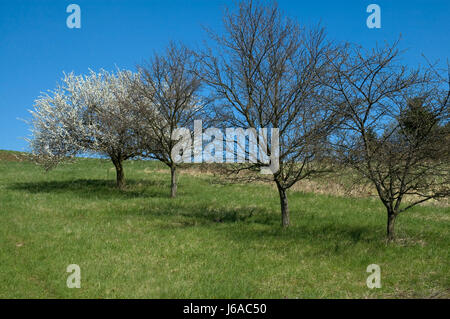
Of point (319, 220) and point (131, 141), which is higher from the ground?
point (131, 141)

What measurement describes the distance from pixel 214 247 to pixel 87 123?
1673 centimetres

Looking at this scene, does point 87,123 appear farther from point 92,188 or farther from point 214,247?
point 214,247

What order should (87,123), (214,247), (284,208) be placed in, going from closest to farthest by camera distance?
(214,247) → (284,208) → (87,123)

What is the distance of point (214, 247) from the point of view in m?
12.7

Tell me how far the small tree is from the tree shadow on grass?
1356 millimetres

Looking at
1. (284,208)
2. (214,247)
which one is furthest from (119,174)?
(214,247)

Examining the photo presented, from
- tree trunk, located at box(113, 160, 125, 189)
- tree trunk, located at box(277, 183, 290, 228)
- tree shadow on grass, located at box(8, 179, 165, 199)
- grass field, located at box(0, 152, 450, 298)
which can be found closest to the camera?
grass field, located at box(0, 152, 450, 298)

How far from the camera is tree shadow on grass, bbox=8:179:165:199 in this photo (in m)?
23.8

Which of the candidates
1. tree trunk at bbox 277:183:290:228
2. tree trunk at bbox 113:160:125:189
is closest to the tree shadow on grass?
tree trunk at bbox 113:160:125:189

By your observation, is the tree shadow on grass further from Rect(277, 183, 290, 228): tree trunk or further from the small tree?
Rect(277, 183, 290, 228): tree trunk
